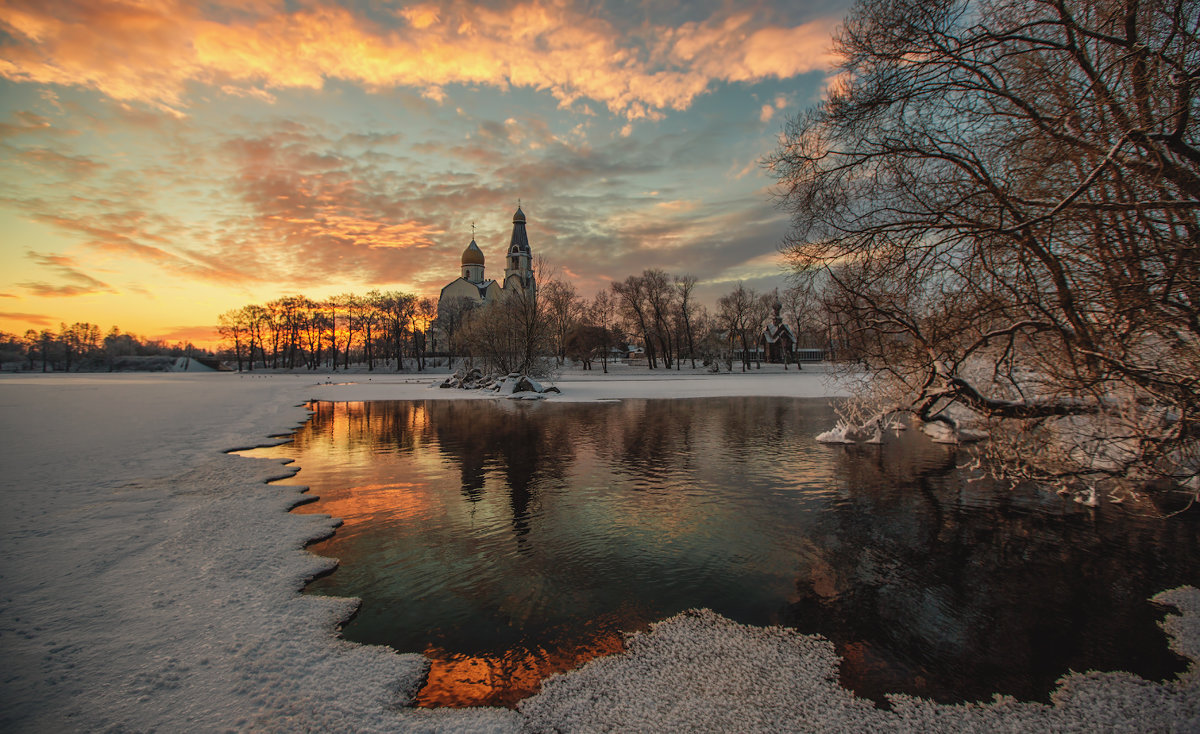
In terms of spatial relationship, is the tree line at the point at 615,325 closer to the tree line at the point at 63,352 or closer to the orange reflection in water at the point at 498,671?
the orange reflection in water at the point at 498,671

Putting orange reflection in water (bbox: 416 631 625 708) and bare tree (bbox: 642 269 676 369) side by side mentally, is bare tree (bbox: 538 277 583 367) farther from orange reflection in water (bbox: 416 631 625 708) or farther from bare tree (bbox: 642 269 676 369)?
orange reflection in water (bbox: 416 631 625 708)

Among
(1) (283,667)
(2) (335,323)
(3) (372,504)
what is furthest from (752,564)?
(2) (335,323)

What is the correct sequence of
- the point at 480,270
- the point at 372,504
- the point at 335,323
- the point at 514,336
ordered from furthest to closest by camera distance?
the point at 480,270 < the point at 335,323 < the point at 514,336 < the point at 372,504

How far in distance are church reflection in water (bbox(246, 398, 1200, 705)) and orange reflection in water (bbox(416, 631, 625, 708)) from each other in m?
0.02

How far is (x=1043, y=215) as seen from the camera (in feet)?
14.5

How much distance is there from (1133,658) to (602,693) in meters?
5.03

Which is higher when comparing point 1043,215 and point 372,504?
point 1043,215

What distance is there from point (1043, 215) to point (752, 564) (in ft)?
16.3

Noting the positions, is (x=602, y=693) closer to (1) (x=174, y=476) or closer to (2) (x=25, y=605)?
(2) (x=25, y=605)

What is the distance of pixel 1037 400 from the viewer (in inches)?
270

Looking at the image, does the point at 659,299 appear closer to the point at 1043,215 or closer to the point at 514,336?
the point at 514,336

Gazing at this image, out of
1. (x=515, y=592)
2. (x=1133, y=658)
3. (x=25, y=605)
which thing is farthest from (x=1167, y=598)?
(x=25, y=605)

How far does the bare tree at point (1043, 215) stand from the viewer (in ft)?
15.0

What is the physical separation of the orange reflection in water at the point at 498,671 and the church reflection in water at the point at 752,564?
0.07ft
